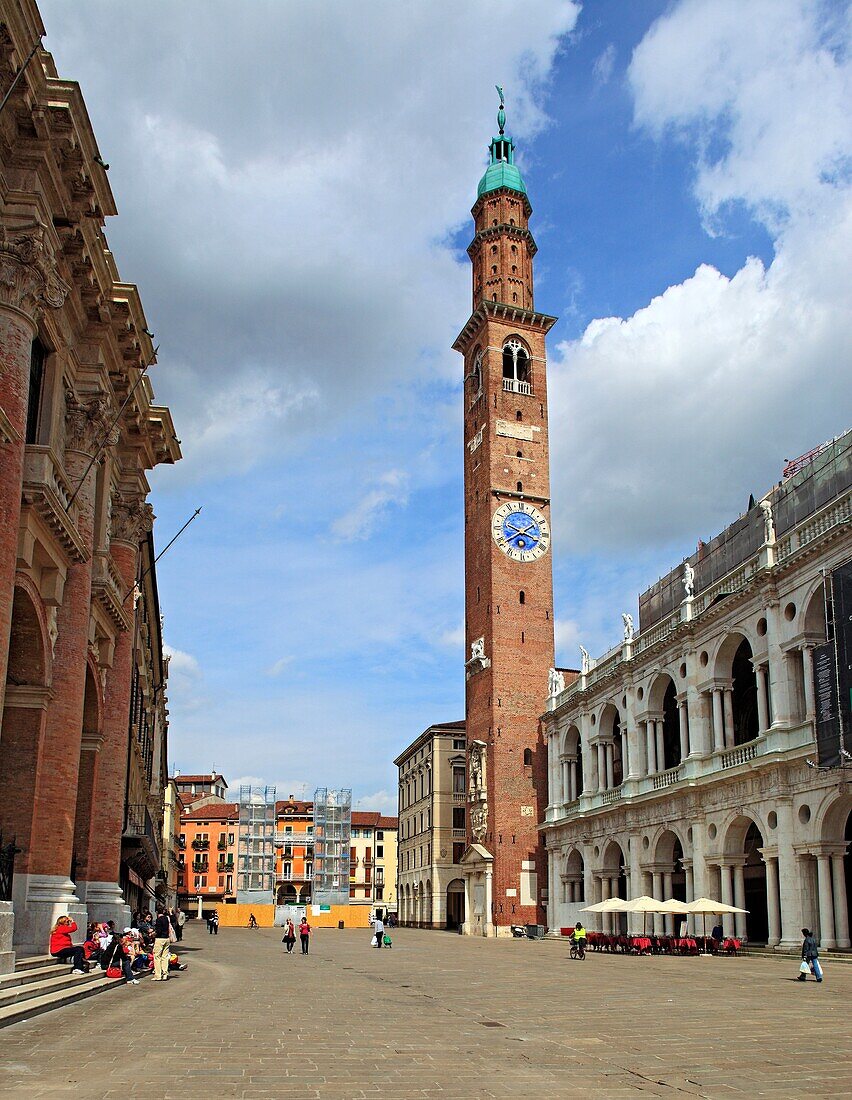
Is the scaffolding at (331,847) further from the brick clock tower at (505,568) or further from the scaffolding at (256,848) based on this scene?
the brick clock tower at (505,568)

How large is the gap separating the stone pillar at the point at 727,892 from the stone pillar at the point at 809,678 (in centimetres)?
833

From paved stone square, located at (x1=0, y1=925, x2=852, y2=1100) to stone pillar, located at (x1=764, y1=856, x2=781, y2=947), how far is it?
34.2 feet

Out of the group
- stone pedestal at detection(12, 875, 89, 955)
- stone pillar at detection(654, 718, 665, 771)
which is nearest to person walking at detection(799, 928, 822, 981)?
stone pedestal at detection(12, 875, 89, 955)

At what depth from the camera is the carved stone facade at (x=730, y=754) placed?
3275cm

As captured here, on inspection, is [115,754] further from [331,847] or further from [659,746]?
[331,847]

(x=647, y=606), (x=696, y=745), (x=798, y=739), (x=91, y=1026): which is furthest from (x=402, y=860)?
(x=91, y=1026)

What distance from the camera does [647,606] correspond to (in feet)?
188

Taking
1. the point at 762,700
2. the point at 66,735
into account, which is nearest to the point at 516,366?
the point at 762,700

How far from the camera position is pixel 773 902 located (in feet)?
113

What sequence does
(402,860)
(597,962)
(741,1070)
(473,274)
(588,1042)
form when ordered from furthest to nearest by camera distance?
(402,860)
(473,274)
(597,962)
(588,1042)
(741,1070)

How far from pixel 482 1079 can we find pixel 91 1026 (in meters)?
6.00

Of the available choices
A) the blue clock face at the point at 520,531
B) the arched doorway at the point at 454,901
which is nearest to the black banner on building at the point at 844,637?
the blue clock face at the point at 520,531

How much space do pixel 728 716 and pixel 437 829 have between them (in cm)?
4222

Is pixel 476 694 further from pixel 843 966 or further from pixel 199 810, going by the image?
pixel 199 810
